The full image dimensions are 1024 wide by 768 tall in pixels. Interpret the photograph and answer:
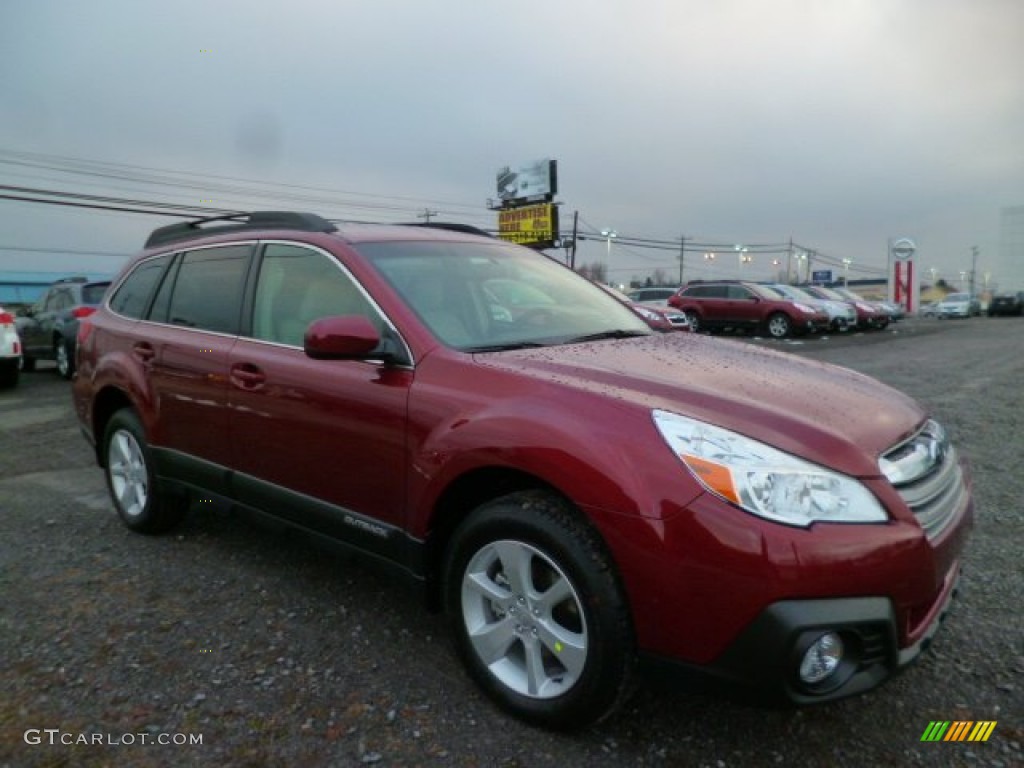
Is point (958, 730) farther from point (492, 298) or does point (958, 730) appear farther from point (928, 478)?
point (492, 298)

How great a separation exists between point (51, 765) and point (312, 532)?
114 cm

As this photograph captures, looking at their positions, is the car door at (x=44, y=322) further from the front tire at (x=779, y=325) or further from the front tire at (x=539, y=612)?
the front tire at (x=779, y=325)

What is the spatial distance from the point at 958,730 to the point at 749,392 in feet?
4.12

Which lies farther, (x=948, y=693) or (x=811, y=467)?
(x=948, y=693)

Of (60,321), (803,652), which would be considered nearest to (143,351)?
(803,652)

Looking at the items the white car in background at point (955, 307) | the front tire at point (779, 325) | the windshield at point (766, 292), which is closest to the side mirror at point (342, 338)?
the front tire at point (779, 325)

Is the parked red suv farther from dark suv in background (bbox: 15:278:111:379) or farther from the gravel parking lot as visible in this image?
dark suv in background (bbox: 15:278:111:379)

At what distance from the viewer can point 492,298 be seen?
10.6 feet

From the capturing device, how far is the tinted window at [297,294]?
303 cm

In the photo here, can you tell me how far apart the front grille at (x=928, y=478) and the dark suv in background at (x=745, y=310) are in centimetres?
1981

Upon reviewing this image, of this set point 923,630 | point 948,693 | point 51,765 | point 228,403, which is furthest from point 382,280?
point 948,693

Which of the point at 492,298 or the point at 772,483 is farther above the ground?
the point at 492,298

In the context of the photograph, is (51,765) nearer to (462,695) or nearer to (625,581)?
(462,695)

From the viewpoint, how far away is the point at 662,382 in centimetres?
239
